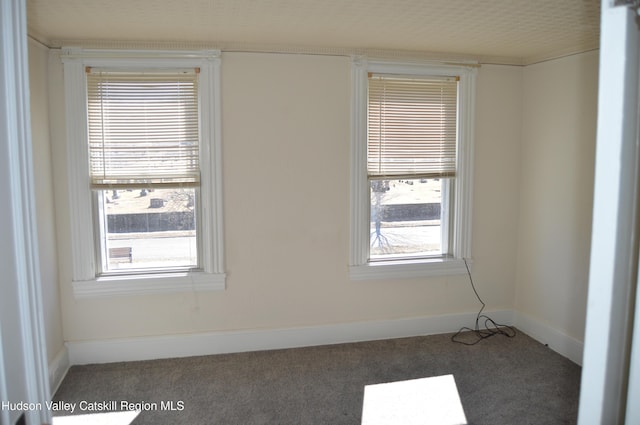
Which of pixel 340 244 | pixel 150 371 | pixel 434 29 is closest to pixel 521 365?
pixel 340 244

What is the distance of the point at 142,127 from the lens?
3252mm

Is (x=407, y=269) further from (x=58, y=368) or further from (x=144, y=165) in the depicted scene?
(x=58, y=368)

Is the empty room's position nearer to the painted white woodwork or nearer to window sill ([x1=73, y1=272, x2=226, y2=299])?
window sill ([x1=73, y1=272, x2=226, y2=299])

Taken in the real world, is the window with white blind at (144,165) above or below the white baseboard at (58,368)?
above

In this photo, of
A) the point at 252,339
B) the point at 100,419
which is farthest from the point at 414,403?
the point at 100,419

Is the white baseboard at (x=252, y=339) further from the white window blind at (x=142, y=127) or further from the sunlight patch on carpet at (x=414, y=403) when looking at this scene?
the white window blind at (x=142, y=127)

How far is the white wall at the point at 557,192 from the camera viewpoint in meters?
3.27

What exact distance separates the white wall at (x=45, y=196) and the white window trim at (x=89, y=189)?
12 centimetres

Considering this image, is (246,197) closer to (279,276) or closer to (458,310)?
(279,276)

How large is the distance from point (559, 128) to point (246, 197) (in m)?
2.50

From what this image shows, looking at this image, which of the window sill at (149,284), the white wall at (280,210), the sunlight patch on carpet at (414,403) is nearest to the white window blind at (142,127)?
the white wall at (280,210)

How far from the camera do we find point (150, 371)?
3211mm

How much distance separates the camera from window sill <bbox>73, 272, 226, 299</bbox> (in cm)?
326

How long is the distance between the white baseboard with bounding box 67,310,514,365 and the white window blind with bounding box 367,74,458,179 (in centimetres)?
127
